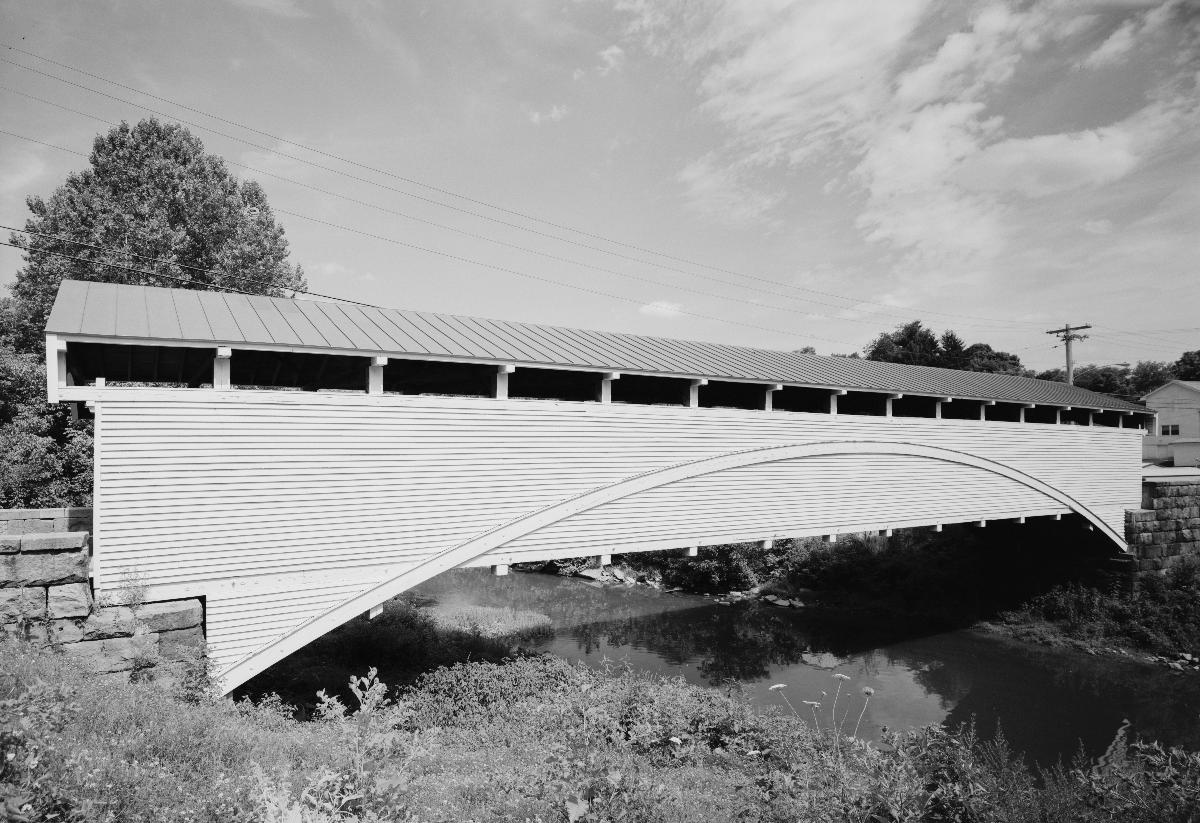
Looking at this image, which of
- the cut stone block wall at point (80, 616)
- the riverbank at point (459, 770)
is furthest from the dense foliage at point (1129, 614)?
the cut stone block wall at point (80, 616)

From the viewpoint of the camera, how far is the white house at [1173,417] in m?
36.6

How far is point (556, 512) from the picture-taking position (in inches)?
388

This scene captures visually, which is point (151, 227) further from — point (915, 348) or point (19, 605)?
point (915, 348)

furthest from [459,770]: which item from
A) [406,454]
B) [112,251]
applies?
[112,251]

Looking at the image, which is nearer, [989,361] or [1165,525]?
[1165,525]

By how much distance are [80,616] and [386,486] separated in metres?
3.37

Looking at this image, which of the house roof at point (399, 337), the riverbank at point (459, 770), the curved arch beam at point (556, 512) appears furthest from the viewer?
the curved arch beam at point (556, 512)

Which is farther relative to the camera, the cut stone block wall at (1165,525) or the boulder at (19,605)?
the cut stone block wall at (1165,525)

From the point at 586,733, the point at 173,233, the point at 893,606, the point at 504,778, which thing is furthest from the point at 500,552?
the point at 893,606

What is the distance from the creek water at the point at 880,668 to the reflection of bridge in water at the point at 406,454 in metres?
3.29

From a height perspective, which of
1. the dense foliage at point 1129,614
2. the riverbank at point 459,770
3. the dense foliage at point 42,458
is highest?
the dense foliage at point 42,458

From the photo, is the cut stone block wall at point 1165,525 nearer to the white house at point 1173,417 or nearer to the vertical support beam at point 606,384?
the vertical support beam at point 606,384

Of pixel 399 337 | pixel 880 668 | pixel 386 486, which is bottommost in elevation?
pixel 880 668

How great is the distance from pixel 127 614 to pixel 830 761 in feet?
25.2
